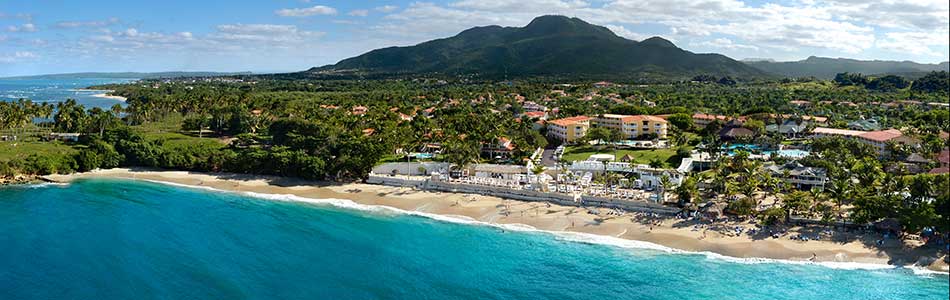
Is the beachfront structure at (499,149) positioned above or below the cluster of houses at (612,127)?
below

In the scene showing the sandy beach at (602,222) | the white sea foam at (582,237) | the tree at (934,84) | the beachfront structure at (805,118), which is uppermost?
the tree at (934,84)

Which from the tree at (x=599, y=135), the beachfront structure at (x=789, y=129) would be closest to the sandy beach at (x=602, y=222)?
the tree at (x=599, y=135)

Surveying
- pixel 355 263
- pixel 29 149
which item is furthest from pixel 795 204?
pixel 29 149

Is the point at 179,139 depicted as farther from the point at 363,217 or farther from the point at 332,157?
the point at 363,217

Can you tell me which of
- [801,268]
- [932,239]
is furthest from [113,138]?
[932,239]

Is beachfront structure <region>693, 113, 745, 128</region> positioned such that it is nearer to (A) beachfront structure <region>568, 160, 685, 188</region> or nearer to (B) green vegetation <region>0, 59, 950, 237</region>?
(B) green vegetation <region>0, 59, 950, 237</region>

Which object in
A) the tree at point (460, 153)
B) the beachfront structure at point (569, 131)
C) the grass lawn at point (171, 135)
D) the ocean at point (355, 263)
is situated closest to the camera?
the ocean at point (355, 263)

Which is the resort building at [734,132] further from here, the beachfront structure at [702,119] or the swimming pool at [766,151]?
the beachfront structure at [702,119]
